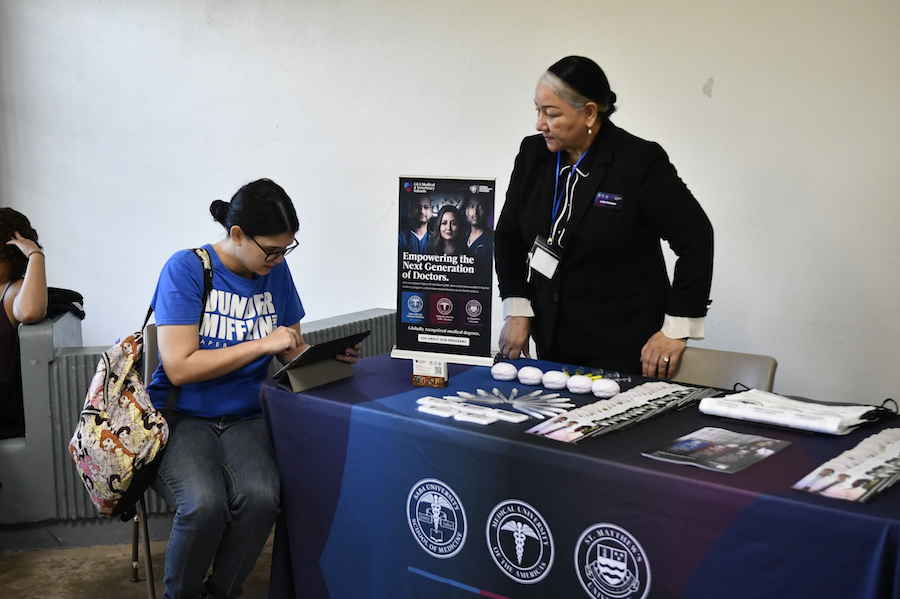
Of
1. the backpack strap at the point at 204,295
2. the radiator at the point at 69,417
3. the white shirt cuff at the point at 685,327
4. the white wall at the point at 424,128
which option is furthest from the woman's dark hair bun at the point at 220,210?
the white shirt cuff at the point at 685,327

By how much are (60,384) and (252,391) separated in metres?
1.04

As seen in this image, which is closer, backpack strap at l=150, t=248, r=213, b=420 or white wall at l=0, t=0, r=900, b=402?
backpack strap at l=150, t=248, r=213, b=420

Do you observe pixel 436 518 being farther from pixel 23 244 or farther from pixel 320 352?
pixel 23 244

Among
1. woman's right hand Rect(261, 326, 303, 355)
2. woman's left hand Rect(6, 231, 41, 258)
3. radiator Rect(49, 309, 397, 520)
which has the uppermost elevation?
woman's left hand Rect(6, 231, 41, 258)

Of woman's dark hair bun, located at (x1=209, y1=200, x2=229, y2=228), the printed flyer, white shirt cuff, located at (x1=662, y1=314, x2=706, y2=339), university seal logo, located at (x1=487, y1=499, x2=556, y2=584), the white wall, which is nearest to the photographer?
the printed flyer

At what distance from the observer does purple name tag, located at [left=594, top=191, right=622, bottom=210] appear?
2.08 meters

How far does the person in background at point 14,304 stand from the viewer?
8.87 ft

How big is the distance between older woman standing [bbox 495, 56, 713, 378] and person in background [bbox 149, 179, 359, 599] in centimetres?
66

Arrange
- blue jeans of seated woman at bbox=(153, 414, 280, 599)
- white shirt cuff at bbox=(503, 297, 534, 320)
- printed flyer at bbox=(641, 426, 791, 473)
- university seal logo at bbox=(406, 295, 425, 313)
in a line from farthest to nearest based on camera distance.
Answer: white shirt cuff at bbox=(503, 297, 534, 320)
university seal logo at bbox=(406, 295, 425, 313)
blue jeans of seated woman at bbox=(153, 414, 280, 599)
printed flyer at bbox=(641, 426, 791, 473)

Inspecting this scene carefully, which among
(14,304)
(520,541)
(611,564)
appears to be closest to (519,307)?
(520,541)

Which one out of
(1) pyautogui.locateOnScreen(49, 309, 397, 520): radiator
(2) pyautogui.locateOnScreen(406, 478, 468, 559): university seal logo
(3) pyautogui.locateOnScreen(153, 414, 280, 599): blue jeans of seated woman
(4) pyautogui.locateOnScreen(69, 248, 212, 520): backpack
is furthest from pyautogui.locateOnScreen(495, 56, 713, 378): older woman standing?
Result: (1) pyautogui.locateOnScreen(49, 309, 397, 520): radiator

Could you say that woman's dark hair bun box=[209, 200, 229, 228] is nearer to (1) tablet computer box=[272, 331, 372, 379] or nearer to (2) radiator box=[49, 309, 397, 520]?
(1) tablet computer box=[272, 331, 372, 379]

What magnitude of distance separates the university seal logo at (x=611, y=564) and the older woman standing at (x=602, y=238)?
83 centimetres

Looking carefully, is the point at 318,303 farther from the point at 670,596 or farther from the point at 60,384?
the point at 670,596
